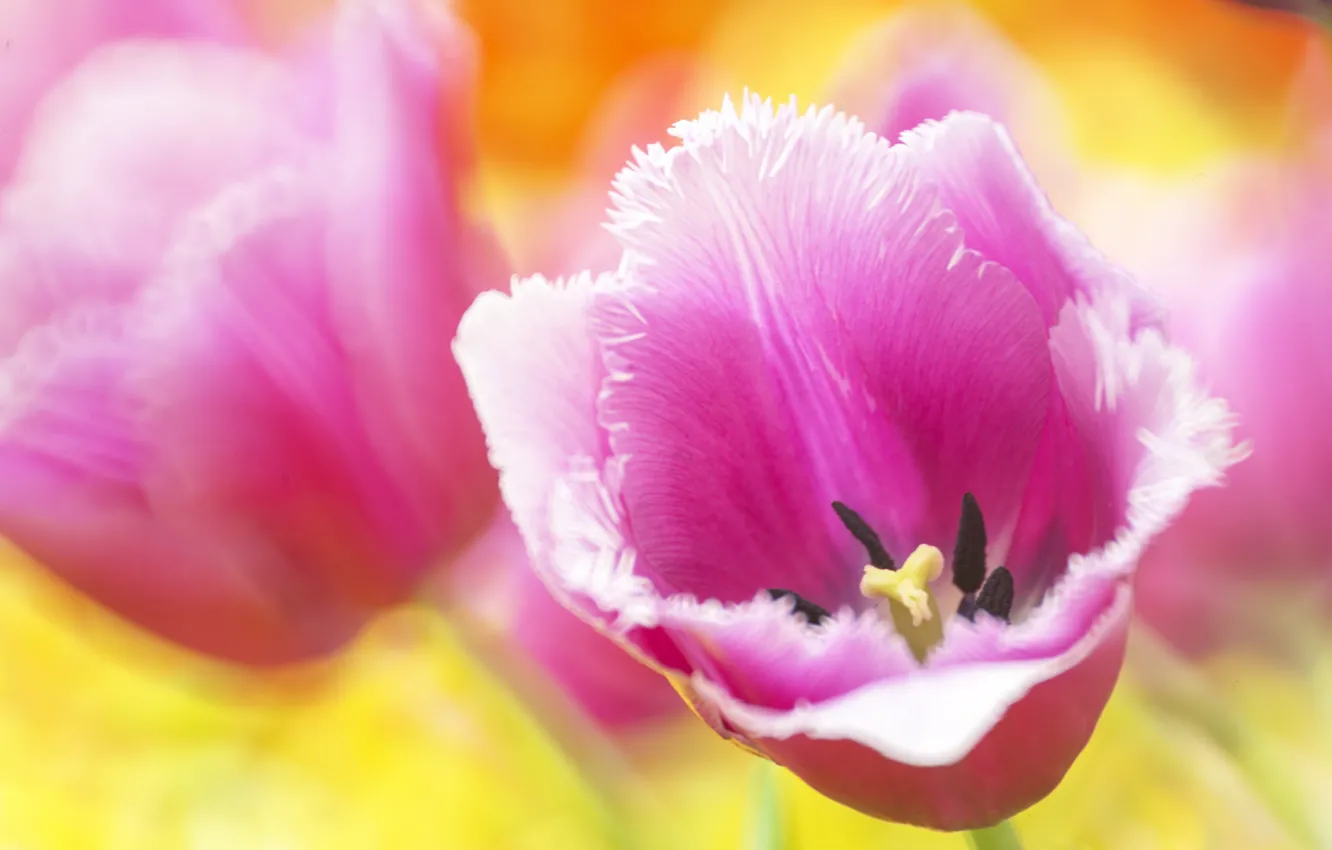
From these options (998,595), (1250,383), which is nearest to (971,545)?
(998,595)

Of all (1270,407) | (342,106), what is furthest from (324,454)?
(1270,407)

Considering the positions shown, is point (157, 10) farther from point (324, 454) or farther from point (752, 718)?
point (752, 718)

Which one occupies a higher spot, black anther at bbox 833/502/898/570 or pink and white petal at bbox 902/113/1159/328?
pink and white petal at bbox 902/113/1159/328

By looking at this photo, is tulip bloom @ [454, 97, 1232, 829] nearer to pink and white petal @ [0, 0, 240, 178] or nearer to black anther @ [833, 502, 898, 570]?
black anther @ [833, 502, 898, 570]

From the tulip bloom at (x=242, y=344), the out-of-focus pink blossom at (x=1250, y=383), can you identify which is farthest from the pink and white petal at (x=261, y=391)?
the out-of-focus pink blossom at (x=1250, y=383)

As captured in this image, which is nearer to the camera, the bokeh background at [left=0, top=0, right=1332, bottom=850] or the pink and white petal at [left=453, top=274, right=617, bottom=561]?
the pink and white petal at [left=453, top=274, right=617, bottom=561]

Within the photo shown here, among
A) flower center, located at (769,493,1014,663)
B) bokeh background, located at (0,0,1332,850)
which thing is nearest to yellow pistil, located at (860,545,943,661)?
flower center, located at (769,493,1014,663)
